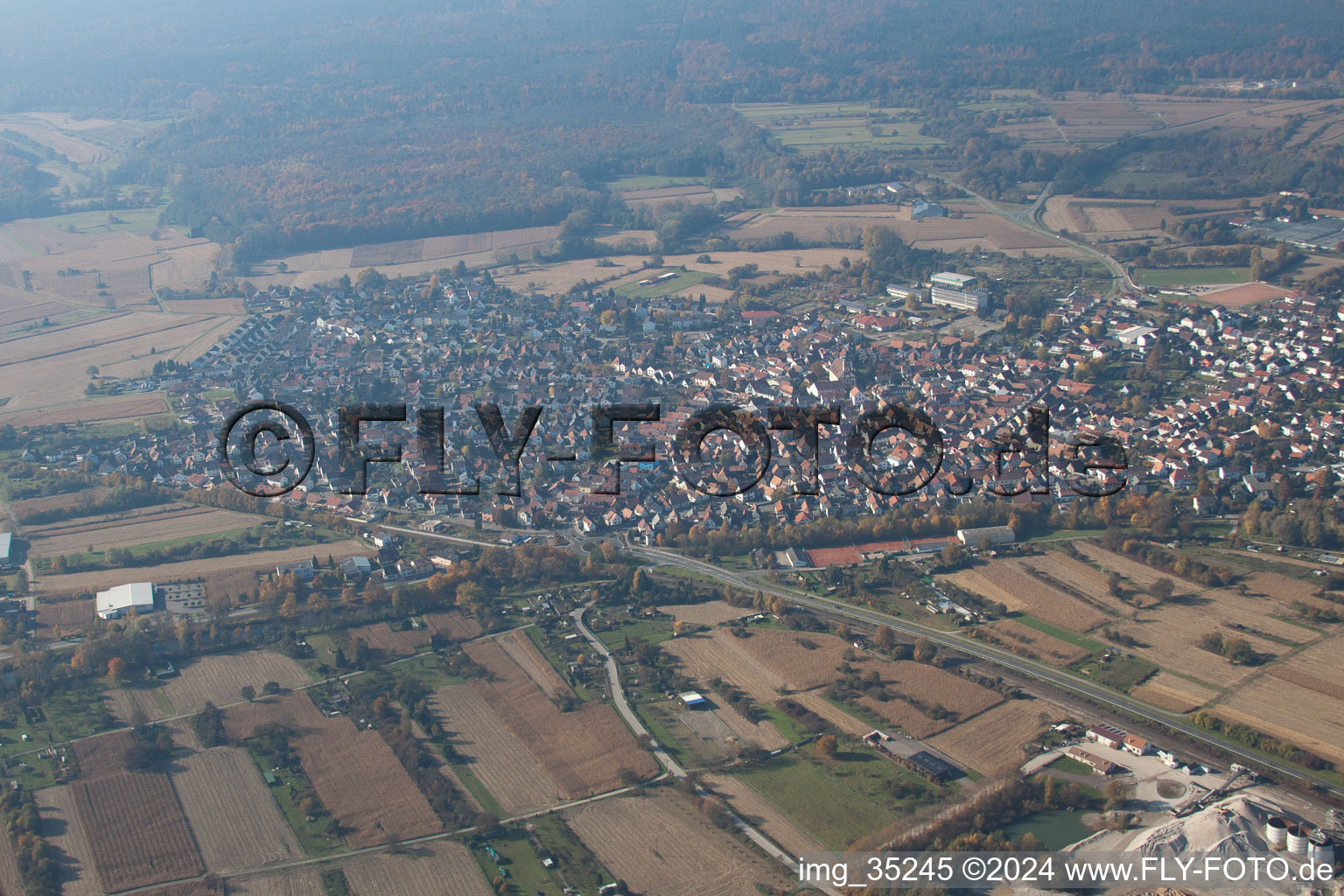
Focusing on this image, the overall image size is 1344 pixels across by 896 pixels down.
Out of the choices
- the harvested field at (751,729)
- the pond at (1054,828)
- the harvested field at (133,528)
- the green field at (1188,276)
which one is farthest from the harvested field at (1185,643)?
the green field at (1188,276)

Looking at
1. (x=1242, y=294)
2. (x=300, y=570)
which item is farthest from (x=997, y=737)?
(x=1242, y=294)

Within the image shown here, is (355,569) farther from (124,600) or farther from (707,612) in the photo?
(707,612)

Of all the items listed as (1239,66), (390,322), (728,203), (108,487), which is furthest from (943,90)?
(108,487)

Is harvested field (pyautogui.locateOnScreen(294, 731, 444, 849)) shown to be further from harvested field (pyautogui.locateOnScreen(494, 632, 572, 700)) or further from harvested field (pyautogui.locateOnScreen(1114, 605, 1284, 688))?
harvested field (pyautogui.locateOnScreen(1114, 605, 1284, 688))

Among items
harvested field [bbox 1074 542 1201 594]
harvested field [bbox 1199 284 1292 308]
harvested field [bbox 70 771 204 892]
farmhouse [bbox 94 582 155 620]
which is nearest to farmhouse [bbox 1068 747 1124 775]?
harvested field [bbox 1074 542 1201 594]

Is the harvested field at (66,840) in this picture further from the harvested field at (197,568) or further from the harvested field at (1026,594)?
the harvested field at (1026,594)

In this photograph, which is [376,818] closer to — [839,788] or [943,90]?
[839,788]
